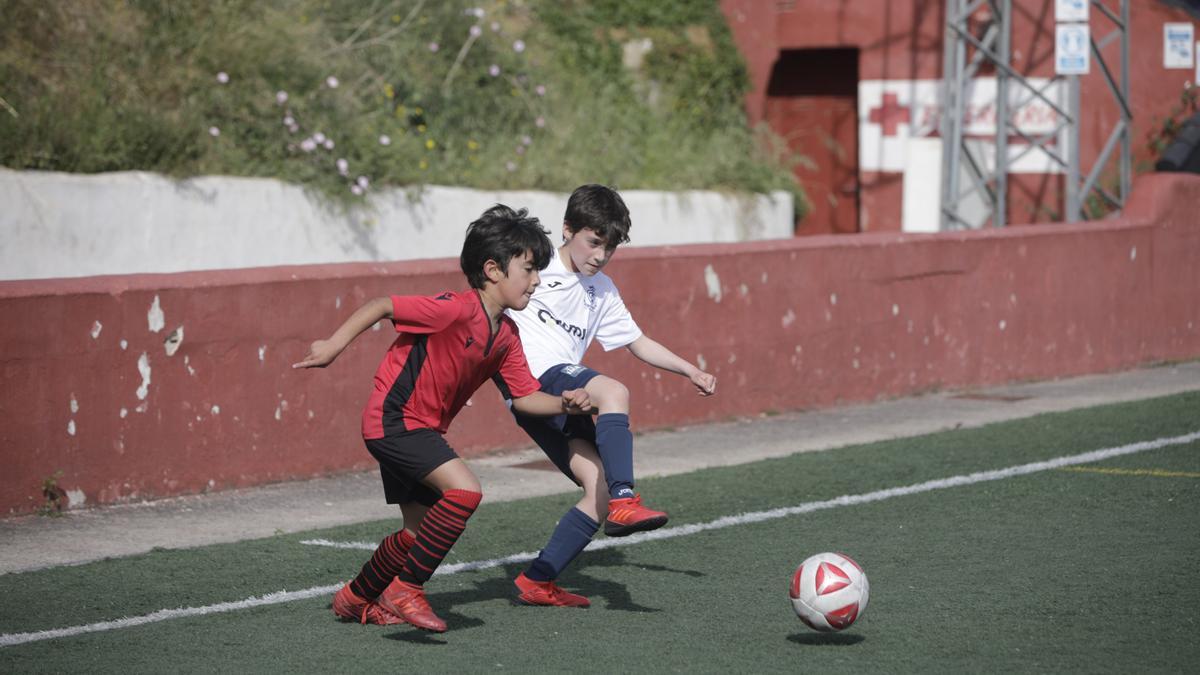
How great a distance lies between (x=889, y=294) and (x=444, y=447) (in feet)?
25.0

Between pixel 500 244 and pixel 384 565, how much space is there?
1197mm

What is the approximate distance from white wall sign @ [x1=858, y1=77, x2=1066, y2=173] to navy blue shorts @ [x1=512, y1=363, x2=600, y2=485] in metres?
14.3

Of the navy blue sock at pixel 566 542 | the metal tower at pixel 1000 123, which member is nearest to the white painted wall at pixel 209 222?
the metal tower at pixel 1000 123

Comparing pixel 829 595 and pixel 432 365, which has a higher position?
pixel 432 365

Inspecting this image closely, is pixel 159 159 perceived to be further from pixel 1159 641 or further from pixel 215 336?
pixel 1159 641

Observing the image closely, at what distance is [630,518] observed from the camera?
5.80m

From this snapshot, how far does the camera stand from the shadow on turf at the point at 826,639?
559 cm

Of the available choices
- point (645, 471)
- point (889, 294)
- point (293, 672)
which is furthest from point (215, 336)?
point (889, 294)

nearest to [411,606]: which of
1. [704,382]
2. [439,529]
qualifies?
[439,529]

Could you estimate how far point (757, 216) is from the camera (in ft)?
57.4

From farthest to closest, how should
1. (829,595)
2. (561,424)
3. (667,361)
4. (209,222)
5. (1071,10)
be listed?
1. (1071,10)
2. (209,222)
3. (667,361)
4. (561,424)
5. (829,595)

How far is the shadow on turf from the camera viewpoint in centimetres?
559

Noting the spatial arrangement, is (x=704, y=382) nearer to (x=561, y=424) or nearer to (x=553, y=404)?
(x=561, y=424)

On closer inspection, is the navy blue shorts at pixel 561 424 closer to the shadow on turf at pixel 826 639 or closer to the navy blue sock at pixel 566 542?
the navy blue sock at pixel 566 542
